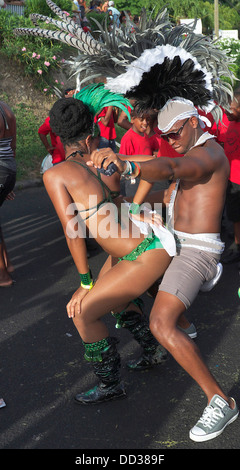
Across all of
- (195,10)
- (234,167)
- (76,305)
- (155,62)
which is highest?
(155,62)

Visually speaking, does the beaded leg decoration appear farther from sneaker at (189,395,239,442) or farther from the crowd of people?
sneaker at (189,395,239,442)

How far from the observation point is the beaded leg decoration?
11.6ft

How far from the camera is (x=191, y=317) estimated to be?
454 cm

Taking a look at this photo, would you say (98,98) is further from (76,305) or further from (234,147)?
(234,147)

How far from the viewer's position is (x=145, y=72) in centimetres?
330

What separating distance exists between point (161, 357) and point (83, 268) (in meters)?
0.95

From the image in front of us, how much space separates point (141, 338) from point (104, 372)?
443 millimetres

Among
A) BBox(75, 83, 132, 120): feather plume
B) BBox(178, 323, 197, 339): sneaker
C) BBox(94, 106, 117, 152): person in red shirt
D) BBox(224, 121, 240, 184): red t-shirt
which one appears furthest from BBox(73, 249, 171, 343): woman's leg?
BBox(94, 106, 117, 152): person in red shirt

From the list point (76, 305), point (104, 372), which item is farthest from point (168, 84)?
point (104, 372)

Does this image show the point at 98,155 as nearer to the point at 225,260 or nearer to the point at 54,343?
the point at 54,343

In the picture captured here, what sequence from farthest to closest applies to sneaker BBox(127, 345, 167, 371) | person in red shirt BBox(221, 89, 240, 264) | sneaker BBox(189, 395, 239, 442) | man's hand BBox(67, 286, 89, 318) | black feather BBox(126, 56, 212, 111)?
person in red shirt BBox(221, 89, 240, 264) < sneaker BBox(127, 345, 167, 371) < black feather BBox(126, 56, 212, 111) < man's hand BBox(67, 286, 89, 318) < sneaker BBox(189, 395, 239, 442)

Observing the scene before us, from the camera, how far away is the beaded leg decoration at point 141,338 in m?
3.53

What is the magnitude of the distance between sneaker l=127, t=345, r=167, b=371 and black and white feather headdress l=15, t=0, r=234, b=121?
1675 mm
